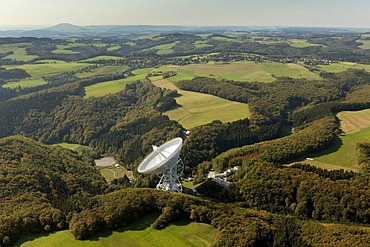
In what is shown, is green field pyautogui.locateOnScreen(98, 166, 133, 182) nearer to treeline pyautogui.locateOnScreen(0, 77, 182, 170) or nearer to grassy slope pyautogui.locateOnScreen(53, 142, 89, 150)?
treeline pyautogui.locateOnScreen(0, 77, 182, 170)

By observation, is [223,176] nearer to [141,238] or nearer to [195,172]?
[195,172]

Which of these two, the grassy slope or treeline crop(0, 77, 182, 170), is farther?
the grassy slope

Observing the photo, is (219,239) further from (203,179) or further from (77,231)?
(203,179)

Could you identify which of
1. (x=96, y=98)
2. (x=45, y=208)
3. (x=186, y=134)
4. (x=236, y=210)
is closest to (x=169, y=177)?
(x=236, y=210)

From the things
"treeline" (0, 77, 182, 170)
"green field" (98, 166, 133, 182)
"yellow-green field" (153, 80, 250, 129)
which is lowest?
"green field" (98, 166, 133, 182)

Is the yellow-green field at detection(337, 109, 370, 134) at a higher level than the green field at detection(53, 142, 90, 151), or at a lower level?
higher

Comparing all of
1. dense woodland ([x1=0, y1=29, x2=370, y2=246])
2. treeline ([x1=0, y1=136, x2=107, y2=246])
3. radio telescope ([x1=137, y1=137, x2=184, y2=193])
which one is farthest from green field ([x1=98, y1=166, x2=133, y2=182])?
radio telescope ([x1=137, y1=137, x2=184, y2=193])

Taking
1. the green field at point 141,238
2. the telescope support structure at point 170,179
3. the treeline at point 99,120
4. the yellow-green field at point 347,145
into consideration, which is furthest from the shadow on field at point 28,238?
the yellow-green field at point 347,145
